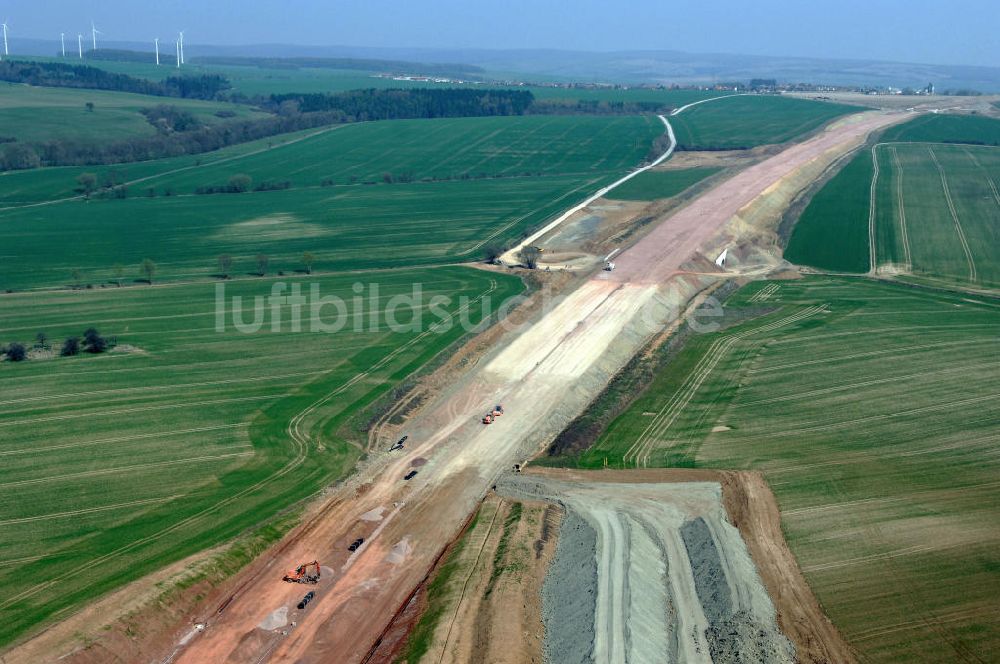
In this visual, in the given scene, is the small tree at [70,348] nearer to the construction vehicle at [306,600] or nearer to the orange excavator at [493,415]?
the orange excavator at [493,415]

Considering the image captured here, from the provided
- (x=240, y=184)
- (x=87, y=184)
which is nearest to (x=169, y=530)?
(x=240, y=184)

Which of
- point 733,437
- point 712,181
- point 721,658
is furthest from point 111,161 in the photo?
point 721,658

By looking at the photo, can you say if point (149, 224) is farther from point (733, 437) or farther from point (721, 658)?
point (721, 658)

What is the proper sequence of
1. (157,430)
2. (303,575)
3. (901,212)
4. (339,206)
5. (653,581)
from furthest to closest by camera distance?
(339,206) → (901,212) → (157,430) → (303,575) → (653,581)

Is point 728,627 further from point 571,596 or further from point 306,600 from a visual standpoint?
point 306,600

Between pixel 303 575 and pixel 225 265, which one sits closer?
pixel 303 575

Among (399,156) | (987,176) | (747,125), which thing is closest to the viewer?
(987,176)

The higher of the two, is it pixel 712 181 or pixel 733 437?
pixel 712 181
